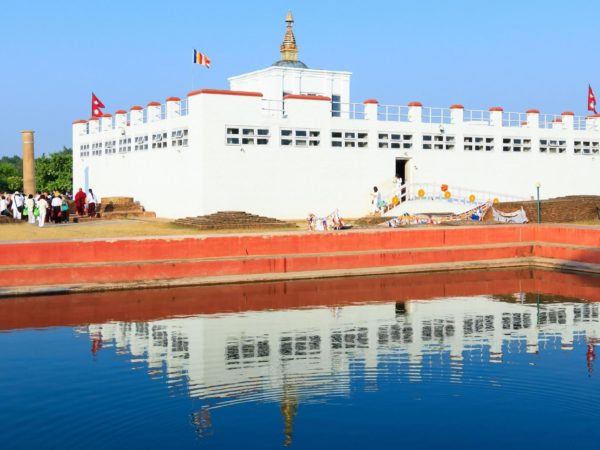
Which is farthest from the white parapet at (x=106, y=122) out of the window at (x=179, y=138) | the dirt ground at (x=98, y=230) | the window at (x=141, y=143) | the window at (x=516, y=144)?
the window at (x=516, y=144)

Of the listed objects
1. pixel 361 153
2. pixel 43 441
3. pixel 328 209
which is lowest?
pixel 43 441

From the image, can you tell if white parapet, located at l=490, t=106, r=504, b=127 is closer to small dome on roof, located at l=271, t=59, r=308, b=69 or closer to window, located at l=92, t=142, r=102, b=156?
small dome on roof, located at l=271, t=59, r=308, b=69

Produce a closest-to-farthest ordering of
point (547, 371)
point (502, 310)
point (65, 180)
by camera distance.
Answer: point (547, 371) < point (502, 310) < point (65, 180)

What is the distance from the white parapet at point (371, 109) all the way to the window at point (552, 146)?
32.8 ft

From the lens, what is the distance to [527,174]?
41625 millimetres

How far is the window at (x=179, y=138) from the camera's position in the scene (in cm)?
3438

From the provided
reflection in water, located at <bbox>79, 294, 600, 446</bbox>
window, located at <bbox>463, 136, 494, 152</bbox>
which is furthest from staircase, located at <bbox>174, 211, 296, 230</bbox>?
window, located at <bbox>463, 136, 494, 152</bbox>

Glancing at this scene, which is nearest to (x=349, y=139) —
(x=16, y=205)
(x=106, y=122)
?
(x=16, y=205)

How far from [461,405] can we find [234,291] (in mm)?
12017

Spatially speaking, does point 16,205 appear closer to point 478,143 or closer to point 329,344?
point 329,344

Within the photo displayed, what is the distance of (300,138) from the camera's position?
116 feet

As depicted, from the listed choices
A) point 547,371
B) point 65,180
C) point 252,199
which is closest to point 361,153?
point 252,199

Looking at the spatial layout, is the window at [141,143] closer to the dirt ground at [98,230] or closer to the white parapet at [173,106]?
the white parapet at [173,106]

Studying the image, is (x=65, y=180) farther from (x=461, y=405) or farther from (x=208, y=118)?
(x=461, y=405)
